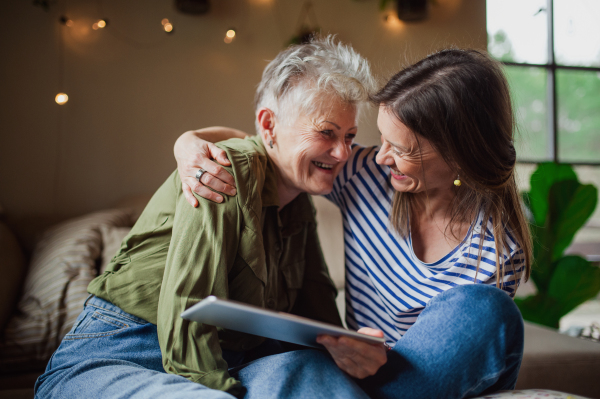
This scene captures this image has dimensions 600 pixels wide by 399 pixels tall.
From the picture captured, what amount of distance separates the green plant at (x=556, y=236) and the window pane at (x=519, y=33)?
1.63 m

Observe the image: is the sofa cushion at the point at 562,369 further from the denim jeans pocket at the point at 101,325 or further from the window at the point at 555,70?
the window at the point at 555,70

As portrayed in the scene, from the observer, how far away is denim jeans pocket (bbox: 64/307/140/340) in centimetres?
91

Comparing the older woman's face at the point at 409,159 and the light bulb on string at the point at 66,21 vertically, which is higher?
the light bulb on string at the point at 66,21

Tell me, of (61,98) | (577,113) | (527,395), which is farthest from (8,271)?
(577,113)

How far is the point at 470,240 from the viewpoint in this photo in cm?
107

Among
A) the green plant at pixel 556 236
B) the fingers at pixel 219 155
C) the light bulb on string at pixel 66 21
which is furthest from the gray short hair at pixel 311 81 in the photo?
the light bulb on string at pixel 66 21

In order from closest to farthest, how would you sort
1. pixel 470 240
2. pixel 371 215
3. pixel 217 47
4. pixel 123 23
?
1. pixel 470 240
2. pixel 371 215
3. pixel 123 23
4. pixel 217 47

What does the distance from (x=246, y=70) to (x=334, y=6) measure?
770 mm

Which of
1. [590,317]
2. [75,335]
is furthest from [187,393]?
[590,317]

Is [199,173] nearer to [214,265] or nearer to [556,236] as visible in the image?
[214,265]

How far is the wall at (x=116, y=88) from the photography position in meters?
2.17

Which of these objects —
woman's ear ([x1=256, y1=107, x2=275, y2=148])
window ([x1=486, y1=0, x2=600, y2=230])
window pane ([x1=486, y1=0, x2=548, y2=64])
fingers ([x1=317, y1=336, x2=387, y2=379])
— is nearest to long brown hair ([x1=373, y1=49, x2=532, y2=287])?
woman's ear ([x1=256, y1=107, x2=275, y2=148])

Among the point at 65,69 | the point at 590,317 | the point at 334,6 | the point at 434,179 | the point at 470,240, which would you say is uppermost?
the point at 334,6

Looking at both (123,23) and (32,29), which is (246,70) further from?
(32,29)
